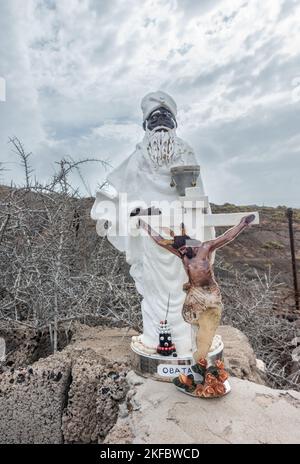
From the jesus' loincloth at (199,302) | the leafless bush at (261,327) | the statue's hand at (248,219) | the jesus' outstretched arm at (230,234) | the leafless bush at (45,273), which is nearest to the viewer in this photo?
the jesus' loincloth at (199,302)

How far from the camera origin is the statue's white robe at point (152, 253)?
3.03 meters

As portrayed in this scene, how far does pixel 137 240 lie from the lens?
3.39 meters

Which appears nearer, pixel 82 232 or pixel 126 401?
pixel 126 401

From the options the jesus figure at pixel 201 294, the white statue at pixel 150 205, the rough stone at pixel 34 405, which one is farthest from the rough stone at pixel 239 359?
the rough stone at pixel 34 405

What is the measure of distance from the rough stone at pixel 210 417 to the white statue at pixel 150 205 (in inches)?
17.5

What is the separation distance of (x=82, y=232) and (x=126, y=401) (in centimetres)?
354

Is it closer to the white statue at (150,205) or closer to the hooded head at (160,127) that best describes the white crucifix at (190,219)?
the white statue at (150,205)

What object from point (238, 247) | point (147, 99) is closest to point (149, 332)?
point (147, 99)

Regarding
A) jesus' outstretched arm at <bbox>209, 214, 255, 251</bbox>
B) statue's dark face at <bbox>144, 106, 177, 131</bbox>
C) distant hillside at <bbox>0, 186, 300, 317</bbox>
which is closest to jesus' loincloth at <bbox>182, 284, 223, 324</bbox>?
jesus' outstretched arm at <bbox>209, 214, 255, 251</bbox>

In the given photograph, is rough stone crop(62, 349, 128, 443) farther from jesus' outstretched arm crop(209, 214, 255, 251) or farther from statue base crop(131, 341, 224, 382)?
jesus' outstretched arm crop(209, 214, 255, 251)

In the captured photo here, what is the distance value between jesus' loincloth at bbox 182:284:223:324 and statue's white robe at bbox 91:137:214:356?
0.48 metres

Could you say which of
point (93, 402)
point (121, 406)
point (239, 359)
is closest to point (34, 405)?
point (93, 402)

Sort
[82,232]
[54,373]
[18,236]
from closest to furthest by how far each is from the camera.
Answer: [54,373]
[18,236]
[82,232]
